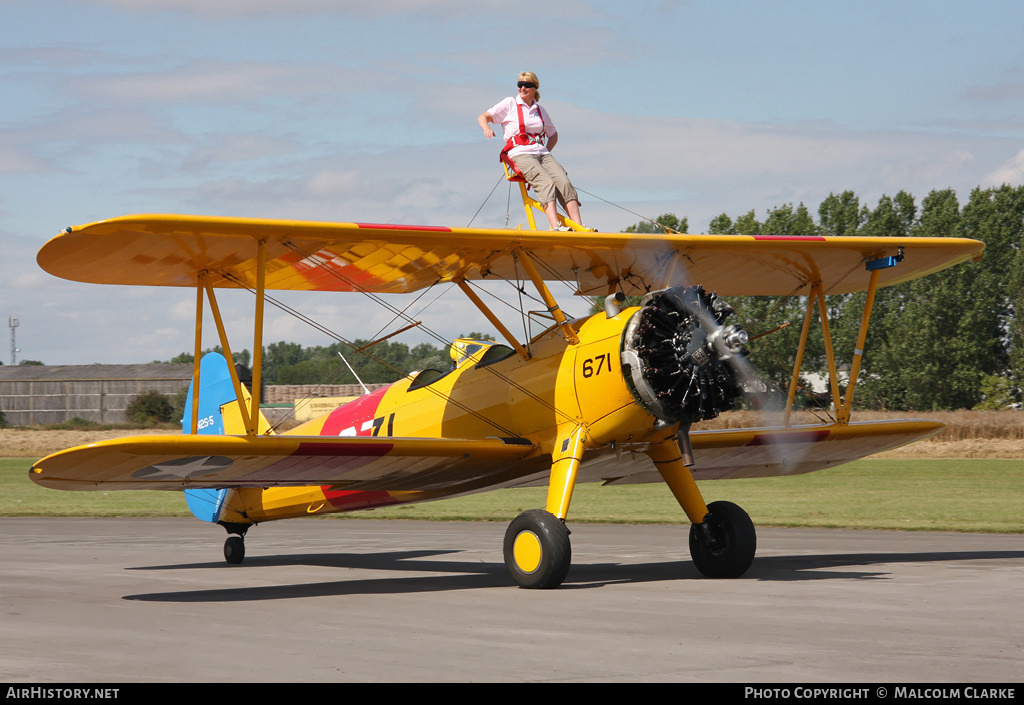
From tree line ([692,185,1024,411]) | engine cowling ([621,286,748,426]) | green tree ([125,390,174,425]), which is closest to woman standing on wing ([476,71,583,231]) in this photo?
engine cowling ([621,286,748,426])

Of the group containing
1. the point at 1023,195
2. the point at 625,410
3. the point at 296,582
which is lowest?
the point at 296,582

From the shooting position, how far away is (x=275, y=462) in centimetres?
1034

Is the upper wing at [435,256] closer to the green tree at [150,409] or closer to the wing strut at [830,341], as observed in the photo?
the wing strut at [830,341]

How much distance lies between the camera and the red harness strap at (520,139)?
11.9 meters

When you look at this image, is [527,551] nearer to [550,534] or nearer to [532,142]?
[550,534]

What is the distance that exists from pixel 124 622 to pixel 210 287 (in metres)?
3.76

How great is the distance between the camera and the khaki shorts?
1177 cm

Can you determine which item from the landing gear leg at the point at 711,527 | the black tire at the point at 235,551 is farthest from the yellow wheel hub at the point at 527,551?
the black tire at the point at 235,551

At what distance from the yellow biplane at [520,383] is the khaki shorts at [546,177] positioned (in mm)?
575

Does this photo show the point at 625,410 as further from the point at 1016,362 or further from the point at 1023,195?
the point at 1023,195

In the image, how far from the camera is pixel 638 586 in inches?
406

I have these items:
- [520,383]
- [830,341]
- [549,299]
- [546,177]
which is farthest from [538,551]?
[830,341]

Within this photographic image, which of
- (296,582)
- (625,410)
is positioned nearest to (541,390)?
(625,410)

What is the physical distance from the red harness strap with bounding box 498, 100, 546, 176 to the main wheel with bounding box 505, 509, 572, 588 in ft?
12.7
